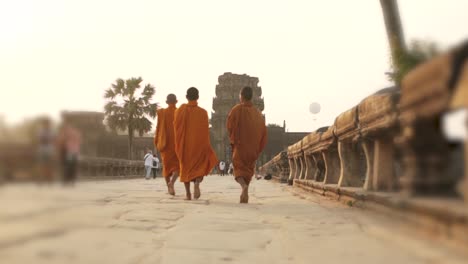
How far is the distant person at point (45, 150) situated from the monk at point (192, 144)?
647 cm

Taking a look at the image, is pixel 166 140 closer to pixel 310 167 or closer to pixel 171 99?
pixel 171 99

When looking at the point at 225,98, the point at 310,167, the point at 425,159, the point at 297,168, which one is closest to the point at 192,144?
the point at 310,167

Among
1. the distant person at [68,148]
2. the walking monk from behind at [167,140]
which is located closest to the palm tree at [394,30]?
the distant person at [68,148]

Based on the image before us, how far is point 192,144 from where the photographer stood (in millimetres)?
7168

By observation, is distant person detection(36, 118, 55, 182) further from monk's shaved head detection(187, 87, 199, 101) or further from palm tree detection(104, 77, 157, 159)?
monk's shaved head detection(187, 87, 199, 101)

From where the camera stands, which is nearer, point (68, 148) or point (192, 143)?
point (68, 148)

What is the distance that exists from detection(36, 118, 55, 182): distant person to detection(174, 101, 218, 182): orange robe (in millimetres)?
6466

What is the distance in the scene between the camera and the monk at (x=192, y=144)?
7113 mm

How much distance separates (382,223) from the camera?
0.51 meters

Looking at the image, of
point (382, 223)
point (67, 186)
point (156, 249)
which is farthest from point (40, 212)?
point (156, 249)

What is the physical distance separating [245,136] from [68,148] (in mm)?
6185

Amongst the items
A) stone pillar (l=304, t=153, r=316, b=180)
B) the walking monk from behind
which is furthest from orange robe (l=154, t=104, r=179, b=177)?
stone pillar (l=304, t=153, r=316, b=180)

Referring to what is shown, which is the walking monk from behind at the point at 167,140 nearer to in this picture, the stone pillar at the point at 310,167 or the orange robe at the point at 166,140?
the orange robe at the point at 166,140

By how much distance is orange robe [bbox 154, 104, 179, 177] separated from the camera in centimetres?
834
